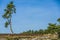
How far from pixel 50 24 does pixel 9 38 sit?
14749 millimetres

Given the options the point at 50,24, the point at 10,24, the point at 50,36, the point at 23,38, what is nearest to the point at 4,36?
the point at 23,38

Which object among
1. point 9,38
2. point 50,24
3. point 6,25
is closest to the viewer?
point 9,38

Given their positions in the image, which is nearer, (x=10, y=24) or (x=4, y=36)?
(x=4, y=36)

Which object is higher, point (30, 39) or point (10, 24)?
point (10, 24)

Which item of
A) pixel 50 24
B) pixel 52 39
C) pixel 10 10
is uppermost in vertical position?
pixel 10 10

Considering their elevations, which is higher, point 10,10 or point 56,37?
point 10,10

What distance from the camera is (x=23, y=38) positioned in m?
23.9

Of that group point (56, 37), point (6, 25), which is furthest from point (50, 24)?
point (56, 37)

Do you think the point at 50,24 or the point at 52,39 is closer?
the point at 52,39

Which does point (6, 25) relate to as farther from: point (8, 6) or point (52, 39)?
point (52, 39)

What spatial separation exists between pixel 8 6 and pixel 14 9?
1307 mm

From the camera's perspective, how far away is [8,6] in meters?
42.7

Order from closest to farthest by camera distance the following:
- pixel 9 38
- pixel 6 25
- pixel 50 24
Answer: pixel 9 38
pixel 50 24
pixel 6 25

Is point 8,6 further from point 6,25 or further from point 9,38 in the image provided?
point 9,38
